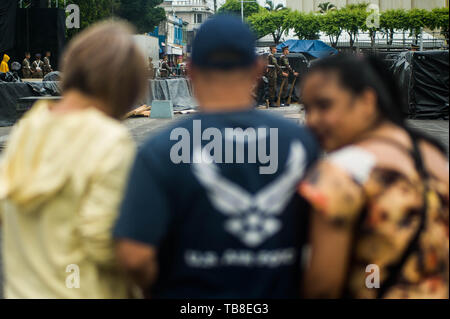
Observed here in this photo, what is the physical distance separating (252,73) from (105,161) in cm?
46

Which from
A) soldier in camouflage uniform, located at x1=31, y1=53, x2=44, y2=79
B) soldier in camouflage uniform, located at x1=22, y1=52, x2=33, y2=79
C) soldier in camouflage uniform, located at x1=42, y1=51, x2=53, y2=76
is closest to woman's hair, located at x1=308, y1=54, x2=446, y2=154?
soldier in camouflage uniform, located at x1=42, y1=51, x2=53, y2=76

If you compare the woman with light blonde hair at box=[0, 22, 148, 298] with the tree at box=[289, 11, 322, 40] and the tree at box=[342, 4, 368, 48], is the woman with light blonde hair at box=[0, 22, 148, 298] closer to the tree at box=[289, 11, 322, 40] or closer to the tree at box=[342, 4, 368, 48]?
the tree at box=[342, 4, 368, 48]

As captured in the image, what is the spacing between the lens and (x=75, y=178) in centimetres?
177

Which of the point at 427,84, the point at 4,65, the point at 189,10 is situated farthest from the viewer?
the point at 189,10

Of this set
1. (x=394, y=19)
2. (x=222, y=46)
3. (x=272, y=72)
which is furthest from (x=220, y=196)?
(x=394, y=19)

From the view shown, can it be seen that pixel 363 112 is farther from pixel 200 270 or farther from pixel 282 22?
pixel 282 22

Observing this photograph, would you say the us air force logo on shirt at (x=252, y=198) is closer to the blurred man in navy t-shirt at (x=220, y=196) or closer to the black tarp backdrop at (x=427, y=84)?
the blurred man in navy t-shirt at (x=220, y=196)

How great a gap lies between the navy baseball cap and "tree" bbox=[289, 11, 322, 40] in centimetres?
8092

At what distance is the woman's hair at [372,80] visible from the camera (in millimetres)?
1848

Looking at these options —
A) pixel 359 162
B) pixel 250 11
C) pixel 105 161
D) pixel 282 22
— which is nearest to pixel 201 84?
pixel 105 161

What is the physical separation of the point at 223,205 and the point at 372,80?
2.03ft

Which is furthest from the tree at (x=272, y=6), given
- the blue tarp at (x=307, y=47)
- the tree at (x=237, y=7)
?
the blue tarp at (x=307, y=47)

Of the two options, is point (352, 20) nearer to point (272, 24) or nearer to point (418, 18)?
point (418, 18)

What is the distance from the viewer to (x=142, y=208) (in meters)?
1.60
